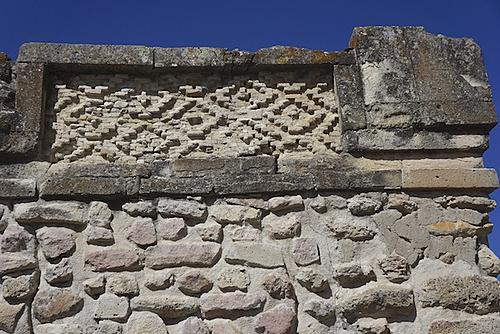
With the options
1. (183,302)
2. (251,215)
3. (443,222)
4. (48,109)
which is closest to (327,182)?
(251,215)

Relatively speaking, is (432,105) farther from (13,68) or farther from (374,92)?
(13,68)

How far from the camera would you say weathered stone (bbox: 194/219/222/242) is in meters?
3.22

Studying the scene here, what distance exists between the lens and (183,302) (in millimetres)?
3064

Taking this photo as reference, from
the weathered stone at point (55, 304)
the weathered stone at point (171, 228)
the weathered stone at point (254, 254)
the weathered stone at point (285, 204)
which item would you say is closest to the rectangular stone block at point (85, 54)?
the weathered stone at point (171, 228)

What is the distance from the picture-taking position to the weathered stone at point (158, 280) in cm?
310

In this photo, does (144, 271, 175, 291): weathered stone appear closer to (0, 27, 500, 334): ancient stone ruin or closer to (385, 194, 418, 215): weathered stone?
(0, 27, 500, 334): ancient stone ruin

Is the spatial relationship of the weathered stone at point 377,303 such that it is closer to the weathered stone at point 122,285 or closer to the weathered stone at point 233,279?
the weathered stone at point 233,279

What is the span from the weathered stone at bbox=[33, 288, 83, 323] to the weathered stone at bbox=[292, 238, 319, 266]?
1117 mm

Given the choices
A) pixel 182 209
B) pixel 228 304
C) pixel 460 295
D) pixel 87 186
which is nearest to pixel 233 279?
pixel 228 304

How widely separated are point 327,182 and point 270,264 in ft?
1.82

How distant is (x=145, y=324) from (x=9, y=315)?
2.17 feet

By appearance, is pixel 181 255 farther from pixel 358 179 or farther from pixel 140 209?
pixel 358 179

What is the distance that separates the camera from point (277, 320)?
306 centimetres

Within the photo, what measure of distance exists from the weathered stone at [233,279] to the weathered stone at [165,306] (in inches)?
7.1
